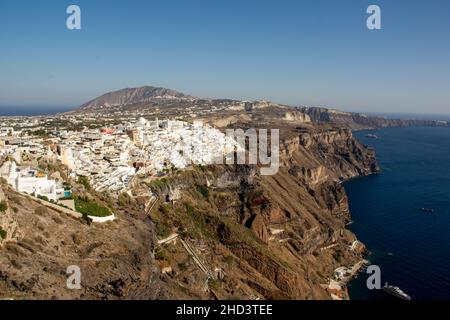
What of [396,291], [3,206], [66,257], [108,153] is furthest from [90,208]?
[396,291]

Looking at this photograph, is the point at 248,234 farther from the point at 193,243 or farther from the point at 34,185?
the point at 34,185

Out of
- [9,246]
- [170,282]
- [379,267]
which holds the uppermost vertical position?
[9,246]

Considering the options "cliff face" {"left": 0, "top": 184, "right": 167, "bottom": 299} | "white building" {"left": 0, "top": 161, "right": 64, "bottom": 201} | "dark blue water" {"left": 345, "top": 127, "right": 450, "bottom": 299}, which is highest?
"white building" {"left": 0, "top": 161, "right": 64, "bottom": 201}

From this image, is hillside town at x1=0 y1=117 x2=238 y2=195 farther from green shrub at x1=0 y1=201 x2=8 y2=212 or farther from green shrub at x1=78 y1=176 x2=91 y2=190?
green shrub at x1=0 y1=201 x2=8 y2=212

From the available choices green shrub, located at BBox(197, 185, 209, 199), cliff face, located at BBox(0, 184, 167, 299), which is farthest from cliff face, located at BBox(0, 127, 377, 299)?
green shrub, located at BBox(197, 185, 209, 199)
